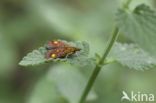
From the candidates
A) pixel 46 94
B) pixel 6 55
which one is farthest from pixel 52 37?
pixel 46 94

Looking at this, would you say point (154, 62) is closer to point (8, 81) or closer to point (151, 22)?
point (151, 22)

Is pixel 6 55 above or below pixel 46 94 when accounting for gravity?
above

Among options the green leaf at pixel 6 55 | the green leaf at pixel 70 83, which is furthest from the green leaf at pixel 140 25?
the green leaf at pixel 6 55

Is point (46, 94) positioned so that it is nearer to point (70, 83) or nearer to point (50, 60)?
point (70, 83)

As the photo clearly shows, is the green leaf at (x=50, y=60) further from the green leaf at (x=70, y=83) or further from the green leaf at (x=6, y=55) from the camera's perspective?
the green leaf at (x=6, y=55)

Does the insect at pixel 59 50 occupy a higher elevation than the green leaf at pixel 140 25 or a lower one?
lower

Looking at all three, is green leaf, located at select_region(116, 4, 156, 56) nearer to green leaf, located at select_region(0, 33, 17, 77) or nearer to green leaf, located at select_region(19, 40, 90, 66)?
green leaf, located at select_region(19, 40, 90, 66)

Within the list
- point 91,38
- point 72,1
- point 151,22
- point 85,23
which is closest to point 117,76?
point 91,38
